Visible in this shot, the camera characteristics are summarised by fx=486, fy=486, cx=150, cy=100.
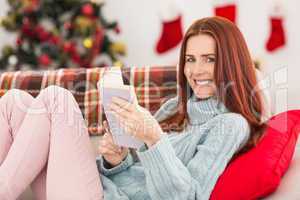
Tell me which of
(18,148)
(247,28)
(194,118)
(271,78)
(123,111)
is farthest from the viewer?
(247,28)

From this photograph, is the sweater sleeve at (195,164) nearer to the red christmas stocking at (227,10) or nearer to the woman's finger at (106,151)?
Result: the woman's finger at (106,151)

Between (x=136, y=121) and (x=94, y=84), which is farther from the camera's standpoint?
(x=94, y=84)

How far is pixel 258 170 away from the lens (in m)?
1.30

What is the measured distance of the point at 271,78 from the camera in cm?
315

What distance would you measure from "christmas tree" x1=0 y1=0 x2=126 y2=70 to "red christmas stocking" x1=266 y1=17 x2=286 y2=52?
102cm

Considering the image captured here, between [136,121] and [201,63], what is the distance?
0.35m

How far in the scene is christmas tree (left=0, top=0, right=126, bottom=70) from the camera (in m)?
3.38

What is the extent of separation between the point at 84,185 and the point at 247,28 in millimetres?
2262

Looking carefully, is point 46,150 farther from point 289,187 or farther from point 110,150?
point 289,187

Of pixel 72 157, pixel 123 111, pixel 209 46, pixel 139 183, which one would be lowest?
pixel 139 183

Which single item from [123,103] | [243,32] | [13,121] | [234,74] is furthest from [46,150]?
[243,32]

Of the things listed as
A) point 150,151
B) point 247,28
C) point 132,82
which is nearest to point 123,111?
point 150,151

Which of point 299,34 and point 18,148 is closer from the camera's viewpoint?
point 18,148

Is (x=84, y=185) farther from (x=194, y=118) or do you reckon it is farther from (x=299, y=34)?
(x=299, y=34)
